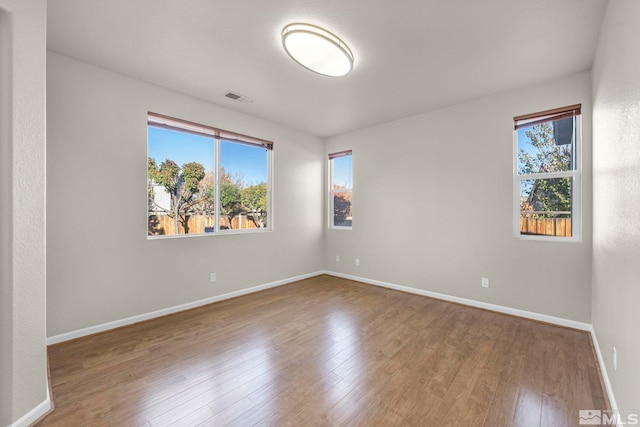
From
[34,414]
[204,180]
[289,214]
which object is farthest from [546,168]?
[34,414]

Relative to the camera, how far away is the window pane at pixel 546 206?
9.30ft

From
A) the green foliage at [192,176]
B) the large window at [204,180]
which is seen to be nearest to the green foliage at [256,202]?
the large window at [204,180]

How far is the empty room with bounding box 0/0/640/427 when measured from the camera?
5.02ft

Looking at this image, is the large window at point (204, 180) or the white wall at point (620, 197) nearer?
the white wall at point (620, 197)

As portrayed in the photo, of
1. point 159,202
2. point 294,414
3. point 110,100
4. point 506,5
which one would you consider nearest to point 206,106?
point 110,100

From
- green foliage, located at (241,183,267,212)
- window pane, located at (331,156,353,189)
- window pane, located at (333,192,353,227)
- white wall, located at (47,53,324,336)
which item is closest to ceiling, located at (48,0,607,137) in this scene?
white wall, located at (47,53,324,336)

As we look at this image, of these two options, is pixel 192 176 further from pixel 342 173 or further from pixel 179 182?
pixel 342 173

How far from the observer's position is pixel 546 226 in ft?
Answer: 9.66

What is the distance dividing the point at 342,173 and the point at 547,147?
3036 millimetres

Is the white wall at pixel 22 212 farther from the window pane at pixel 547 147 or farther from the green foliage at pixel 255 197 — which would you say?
the window pane at pixel 547 147

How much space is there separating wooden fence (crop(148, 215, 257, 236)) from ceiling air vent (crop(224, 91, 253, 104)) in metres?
1.64

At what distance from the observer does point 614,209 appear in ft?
5.46

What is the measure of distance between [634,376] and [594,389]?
832 millimetres

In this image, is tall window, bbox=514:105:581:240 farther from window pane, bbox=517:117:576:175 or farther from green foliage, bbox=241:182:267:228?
green foliage, bbox=241:182:267:228
